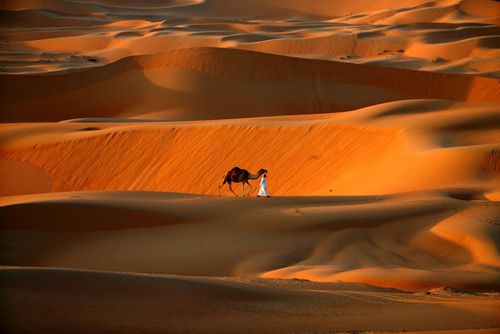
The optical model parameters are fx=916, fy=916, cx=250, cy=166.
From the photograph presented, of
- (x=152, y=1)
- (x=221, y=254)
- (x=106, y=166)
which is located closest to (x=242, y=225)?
(x=221, y=254)

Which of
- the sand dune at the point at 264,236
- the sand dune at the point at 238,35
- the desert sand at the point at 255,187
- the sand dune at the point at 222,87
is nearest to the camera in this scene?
the desert sand at the point at 255,187

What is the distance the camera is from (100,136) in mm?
28344

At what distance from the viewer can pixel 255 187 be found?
77.7ft

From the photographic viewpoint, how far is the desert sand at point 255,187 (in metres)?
8.48

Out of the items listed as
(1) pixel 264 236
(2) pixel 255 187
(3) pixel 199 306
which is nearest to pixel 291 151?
(2) pixel 255 187

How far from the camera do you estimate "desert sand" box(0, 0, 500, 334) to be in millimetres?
8484

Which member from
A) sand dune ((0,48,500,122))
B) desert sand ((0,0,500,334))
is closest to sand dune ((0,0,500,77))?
desert sand ((0,0,500,334))

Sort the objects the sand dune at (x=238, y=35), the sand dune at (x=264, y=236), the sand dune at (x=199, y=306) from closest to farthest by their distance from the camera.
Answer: the sand dune at (x=199, y=306) < the sand dune at (x=264, y=236) < the sand dune at (x=238, y=35)

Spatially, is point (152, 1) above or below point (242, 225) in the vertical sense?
above

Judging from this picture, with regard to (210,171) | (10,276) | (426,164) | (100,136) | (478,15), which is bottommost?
(10,276)

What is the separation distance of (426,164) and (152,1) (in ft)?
265

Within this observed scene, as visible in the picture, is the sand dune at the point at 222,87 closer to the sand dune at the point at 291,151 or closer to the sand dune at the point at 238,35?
the sand dune at the point at 238,35

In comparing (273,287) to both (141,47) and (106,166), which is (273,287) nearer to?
(106,166)

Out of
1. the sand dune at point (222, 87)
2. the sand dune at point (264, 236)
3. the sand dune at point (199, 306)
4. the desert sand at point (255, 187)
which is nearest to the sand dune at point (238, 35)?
the desert sand at point (255, 187)
